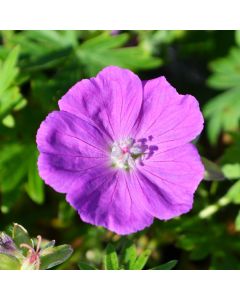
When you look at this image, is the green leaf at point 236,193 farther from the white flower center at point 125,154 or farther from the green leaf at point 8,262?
→ the green leaf at point 8,262

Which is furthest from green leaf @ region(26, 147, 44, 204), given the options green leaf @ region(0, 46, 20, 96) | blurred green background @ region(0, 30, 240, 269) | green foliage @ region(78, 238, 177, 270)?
green foliage @ region(78, 238, 177, 270)

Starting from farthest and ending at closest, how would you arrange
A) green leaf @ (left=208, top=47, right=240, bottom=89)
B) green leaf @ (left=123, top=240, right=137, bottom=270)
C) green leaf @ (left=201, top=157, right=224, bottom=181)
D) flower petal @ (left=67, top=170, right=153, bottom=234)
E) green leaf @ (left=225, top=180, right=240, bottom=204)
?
green leaf @ (left=208, top=47, right=240, bottom=89) < green leaf @ (left=225, top=180, right=240, bottom=204) < green leaf @ (left=201, top=157, right=224, bottom=181) < green leaf @ (left=123, top=240, right=137, bottom=270) < flower petal @ (left=67, top=170, right=153, bottom=234)

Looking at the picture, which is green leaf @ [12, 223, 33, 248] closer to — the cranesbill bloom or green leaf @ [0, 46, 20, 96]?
the cranesbill bloom

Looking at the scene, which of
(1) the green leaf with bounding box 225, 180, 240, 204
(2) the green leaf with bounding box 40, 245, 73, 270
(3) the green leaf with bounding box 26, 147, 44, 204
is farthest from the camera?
(3) the green leaf with bounding box 26, 147, 44, 204

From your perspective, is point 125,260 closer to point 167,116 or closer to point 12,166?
point 167,116

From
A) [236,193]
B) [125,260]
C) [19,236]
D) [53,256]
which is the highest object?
[19,236]

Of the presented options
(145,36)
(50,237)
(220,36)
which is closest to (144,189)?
(50,237)

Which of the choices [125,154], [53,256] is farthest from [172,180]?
[53,256]

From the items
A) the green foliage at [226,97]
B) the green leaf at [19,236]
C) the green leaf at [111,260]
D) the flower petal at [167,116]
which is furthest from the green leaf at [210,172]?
the green foliage at [226,97]
